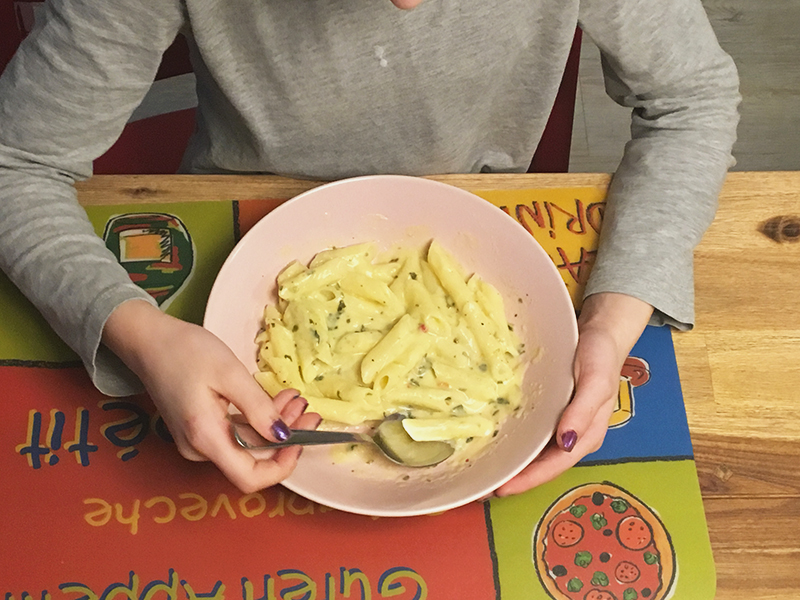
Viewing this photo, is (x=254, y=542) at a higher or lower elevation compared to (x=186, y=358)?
lower

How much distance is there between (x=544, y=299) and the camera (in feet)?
2.51

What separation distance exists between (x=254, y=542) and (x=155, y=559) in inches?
3.7

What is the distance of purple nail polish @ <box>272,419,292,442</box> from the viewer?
0.61 m

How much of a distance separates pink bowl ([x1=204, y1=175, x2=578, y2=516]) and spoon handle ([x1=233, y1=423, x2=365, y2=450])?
0.12 ft

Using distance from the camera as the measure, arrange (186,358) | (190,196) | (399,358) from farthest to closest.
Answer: (190,196) < (399,358) < (186,358)

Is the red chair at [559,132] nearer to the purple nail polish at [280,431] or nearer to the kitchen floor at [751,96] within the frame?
the purple nail polish at [280,431]

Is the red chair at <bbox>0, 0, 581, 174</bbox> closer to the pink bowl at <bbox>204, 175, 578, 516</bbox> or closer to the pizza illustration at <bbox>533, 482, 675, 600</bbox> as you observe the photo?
the pink bowl at <bbox>204, 175, 578, 516</bbox>

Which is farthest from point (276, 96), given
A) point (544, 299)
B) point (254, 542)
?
point (254, 542)

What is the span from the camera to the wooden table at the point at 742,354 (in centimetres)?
71

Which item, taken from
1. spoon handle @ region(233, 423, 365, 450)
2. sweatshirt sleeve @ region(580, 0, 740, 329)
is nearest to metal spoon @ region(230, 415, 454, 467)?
spoon handle @ region(233, 423, 365, 450)

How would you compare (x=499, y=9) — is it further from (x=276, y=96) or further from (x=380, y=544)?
(x=380, y=544)

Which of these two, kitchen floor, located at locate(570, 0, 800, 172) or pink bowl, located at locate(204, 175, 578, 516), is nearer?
pink bowl, located at locate(204, 175, 578, 516)

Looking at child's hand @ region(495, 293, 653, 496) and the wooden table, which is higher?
child's hand @ region(495, 293, 653, 496)

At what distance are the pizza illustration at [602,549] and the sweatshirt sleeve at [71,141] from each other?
467 millimetres
